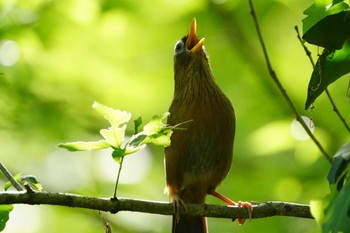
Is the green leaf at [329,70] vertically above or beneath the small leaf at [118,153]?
beneath

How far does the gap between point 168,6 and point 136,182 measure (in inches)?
85.6

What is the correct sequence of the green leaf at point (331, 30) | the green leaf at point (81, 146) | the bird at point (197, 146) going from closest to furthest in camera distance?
the green leaf at point (331, 30)
the green leaf at point (81, 146)
the bird at point (197, 146)

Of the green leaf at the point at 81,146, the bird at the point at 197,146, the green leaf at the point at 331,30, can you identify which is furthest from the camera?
the bird at the point at 197,146

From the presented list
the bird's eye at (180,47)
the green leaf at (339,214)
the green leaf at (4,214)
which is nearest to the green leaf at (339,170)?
the green leaf at (339,214)

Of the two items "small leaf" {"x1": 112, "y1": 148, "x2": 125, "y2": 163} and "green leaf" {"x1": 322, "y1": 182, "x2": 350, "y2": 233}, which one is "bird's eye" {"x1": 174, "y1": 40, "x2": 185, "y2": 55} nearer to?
"small leaf" {"x1": 112, "y1": 148, "x2": 125, "y2": 163}

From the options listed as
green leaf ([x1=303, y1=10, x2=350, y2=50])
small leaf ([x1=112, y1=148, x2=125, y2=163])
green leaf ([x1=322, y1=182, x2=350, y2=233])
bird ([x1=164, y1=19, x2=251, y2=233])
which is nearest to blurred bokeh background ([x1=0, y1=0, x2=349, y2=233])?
bird ([x1=164, y1=19, x2=251, y2=233])

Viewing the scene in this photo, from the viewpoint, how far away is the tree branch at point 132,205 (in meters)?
3.03

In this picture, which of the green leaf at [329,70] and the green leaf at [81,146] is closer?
the green leaf at [329,70]

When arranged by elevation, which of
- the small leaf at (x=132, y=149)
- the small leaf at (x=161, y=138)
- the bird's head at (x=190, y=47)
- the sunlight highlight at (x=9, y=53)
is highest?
the sunlight highlight at (x=9, y=53)

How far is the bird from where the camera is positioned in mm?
5195

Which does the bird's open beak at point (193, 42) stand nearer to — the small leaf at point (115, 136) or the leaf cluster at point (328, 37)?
the small leaf at point (115, 136)

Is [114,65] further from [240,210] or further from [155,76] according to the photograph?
[240,210]

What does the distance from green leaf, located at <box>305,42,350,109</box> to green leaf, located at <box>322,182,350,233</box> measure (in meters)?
0.66

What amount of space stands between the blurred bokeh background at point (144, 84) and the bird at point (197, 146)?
1.20 meters
